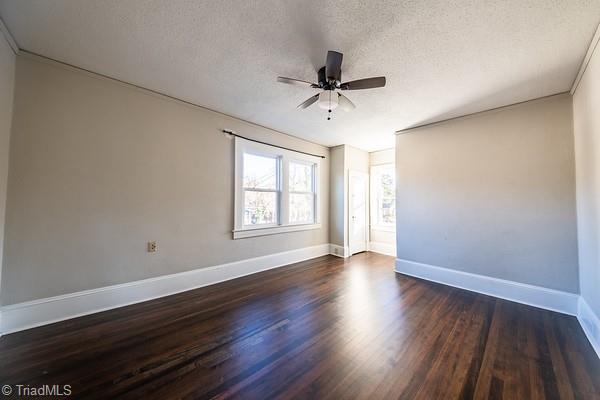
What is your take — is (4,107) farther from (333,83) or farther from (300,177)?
(300,177)

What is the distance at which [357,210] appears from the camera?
5391 millimetres

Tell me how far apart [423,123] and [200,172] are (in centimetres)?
365

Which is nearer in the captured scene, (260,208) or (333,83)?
Answer: (333,83)

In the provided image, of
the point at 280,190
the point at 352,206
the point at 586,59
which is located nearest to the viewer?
the point at 586,59

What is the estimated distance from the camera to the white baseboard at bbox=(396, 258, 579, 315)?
253 cm

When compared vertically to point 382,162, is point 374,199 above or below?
below

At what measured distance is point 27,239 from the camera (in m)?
2.09

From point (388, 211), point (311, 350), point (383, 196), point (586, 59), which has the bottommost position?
point (311, 350)

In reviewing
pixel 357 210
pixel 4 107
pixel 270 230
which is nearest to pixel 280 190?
pixel 270 230

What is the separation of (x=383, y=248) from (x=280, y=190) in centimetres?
300

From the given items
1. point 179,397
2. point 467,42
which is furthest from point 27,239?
point 467,42

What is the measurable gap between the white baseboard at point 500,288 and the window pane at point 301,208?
6.87 feet

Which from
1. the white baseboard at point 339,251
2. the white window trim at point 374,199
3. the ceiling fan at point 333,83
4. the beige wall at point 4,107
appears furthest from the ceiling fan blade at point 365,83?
the white window trim at point 374,199

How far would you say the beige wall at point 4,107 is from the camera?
1866 millimetres
